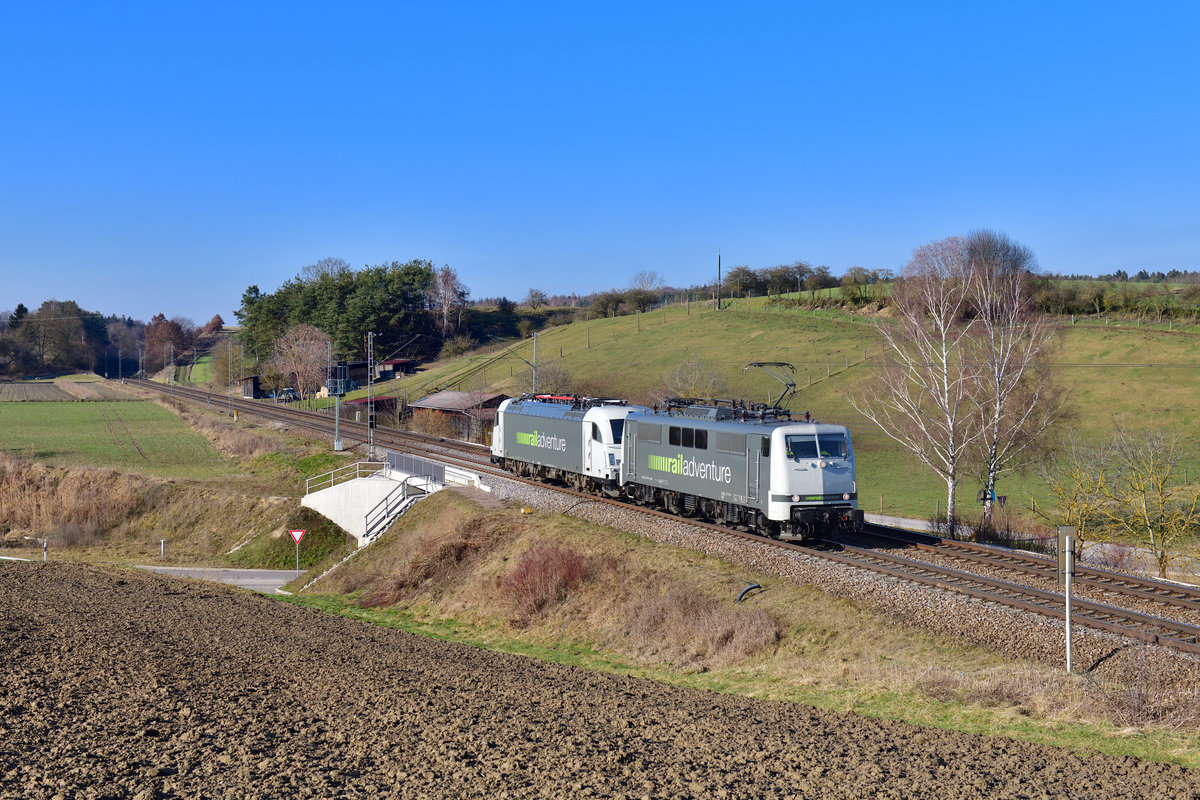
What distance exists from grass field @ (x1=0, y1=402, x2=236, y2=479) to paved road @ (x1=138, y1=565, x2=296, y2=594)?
15.1 metres

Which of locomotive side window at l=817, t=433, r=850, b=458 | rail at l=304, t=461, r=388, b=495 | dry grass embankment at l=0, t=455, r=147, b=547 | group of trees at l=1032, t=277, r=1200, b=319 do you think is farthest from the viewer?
group of trees at l=1032, t=277, r=1200, b=319

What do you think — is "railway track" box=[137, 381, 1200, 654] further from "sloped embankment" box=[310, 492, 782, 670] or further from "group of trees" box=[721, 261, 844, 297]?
"group of trees" box=[721, 261, 844, 297]

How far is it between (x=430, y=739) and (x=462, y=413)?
188ft

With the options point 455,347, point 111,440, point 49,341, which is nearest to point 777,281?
point 455,347

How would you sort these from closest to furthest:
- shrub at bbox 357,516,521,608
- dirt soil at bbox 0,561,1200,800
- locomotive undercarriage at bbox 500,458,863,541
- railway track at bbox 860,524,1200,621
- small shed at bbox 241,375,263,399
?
dirt soil at bbox 0,561,1200,800 < railway track at bbox 860,524,1200,621 < locomotive undercarriage at bbox 500,458,863,541 < shrub at bbox 357,516,521,608 < small shed at bbox 241,375,263,399

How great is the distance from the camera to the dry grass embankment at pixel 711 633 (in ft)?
42.8

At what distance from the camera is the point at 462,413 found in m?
67.8

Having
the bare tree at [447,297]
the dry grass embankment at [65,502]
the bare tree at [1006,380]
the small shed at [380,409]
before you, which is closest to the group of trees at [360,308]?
the bare tree at [447,297]

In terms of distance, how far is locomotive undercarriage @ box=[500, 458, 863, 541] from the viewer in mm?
24297

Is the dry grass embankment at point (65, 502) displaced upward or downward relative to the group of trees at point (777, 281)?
downward

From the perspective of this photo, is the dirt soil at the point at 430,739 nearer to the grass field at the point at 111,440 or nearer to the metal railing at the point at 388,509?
the metal railing at the point at 388,509

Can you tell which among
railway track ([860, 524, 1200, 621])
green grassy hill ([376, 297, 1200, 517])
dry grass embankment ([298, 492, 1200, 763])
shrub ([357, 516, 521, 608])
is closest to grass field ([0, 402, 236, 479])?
green grassy hill ([376, 297, 1200, 517])

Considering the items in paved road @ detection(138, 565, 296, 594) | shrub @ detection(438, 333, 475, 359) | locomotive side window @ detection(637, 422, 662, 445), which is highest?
shrub @ detection(438, 333, 475, 359)

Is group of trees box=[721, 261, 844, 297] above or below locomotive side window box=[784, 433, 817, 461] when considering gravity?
above
